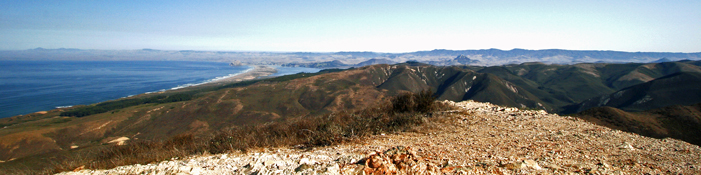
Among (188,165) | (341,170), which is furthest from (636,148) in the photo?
(188,165)

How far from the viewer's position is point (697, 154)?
6574mm

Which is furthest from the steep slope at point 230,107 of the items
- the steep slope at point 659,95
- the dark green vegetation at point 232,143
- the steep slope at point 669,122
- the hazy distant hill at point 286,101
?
the dark green vegetation at point 232,143

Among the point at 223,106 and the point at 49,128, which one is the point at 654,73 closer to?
the point at 223,106

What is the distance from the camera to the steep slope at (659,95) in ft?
238

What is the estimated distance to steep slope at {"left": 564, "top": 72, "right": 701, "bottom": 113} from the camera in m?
72.4

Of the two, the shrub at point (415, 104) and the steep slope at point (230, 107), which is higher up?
the shrub at point (415, 104)

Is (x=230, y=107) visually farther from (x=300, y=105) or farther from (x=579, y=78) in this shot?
(x=579, y=78)

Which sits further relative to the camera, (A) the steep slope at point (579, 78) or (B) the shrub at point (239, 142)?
(A) the steep slope at point (579, 78)

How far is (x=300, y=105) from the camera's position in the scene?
82312 mm

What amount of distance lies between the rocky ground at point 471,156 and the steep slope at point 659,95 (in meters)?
90.9

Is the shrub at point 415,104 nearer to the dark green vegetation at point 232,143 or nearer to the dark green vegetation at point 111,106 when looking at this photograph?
the dark green vegetation at point 232,143

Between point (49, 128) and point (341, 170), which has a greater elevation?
point (341, 170)

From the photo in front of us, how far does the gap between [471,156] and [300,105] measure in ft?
257

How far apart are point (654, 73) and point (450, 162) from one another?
20337cm
